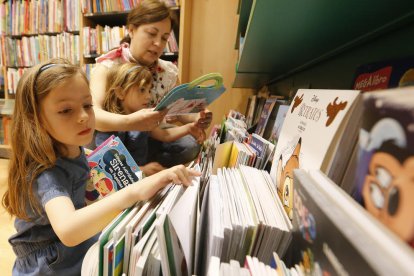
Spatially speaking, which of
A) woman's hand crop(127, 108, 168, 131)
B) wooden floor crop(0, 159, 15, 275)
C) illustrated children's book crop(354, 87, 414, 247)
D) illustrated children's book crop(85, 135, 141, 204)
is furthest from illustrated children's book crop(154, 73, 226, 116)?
wooden floor crop(0, 159, 15, 275)

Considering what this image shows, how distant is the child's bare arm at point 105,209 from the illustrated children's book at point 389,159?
0.37 metres

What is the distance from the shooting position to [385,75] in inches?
17.9

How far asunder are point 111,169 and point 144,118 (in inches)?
8.7

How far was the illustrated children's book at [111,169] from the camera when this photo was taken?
842 millimetres

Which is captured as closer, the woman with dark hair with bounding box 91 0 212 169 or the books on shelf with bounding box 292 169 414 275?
the books on shelf with bounding box 292 169 414 275

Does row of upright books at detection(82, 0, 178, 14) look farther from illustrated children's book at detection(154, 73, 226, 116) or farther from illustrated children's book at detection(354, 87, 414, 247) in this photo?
illustrated children's book at detection(354, 87, 414, 247)

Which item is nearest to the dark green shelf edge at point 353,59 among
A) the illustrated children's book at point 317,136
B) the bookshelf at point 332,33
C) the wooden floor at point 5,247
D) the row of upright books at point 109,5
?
the bookshelf at point 332,33

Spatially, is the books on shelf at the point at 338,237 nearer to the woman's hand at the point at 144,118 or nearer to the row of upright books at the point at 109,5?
the woman's hand at the point at 144,118

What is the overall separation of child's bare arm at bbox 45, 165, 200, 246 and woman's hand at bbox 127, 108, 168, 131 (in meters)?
0.41

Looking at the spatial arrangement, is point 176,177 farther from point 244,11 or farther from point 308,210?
point 244,11

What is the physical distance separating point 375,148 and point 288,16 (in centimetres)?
38

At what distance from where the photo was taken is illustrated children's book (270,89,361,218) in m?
0.30

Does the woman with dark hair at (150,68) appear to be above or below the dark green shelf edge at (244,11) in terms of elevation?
below

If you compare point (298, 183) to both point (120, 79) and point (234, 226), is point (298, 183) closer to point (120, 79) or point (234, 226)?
point (234, 226)
